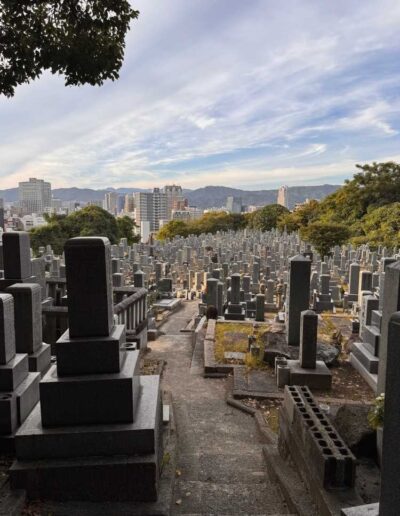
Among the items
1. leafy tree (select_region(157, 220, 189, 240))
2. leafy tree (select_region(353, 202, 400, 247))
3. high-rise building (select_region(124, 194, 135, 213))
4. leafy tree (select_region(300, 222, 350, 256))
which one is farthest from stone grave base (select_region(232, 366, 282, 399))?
high-rise building (select_region(124, 194, 135, 213))

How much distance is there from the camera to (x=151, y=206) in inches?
6526

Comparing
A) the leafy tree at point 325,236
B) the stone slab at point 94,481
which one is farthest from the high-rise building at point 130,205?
the stone slab at point 94,481

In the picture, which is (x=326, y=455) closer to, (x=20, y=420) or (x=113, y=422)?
(x=113, y=422)

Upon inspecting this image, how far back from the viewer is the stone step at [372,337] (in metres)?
7.12

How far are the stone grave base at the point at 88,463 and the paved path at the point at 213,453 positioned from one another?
554 millimetres

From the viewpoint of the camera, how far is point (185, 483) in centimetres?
377

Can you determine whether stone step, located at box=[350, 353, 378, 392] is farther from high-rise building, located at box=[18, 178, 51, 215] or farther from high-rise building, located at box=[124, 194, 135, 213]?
high-rise building, located at box=[18, 178, 51, 215]

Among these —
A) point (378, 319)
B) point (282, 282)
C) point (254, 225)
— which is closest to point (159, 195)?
point (254, 225)

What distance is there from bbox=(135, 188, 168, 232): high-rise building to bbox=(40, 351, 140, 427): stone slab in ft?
527

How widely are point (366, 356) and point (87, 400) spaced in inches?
223

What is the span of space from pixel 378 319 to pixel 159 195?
162 metres

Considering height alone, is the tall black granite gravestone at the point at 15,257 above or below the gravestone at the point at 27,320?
above

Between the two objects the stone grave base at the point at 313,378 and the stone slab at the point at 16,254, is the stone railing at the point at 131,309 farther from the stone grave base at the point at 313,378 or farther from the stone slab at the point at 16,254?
the stone grave base at the point at 313,378

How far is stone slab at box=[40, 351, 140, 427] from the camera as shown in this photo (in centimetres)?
331
